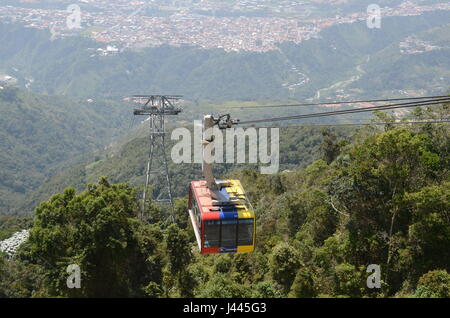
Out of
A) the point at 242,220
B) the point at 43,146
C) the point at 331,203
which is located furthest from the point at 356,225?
the point at 43,146

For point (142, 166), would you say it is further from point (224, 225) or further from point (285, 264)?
point (224, 225)

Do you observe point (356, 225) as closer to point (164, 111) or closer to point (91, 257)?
point (91, 257)

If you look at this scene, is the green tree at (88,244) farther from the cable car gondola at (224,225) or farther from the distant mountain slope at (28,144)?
the distant mountain slope at (28,144)

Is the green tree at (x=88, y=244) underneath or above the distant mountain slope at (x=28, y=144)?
above

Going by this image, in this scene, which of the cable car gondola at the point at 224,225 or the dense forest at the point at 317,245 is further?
the dense forest at the point at 317,245

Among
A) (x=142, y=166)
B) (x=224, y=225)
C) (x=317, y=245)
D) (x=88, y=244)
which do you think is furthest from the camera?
(x=142, y=166)

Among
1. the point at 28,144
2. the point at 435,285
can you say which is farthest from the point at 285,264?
the point at 28,144

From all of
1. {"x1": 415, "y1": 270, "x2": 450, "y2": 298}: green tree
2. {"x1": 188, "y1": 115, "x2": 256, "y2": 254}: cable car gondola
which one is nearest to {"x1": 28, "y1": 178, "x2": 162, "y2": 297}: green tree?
{"x1": 188, "y1": 115, "x2": 256, "y2": 254}: cable car gondola

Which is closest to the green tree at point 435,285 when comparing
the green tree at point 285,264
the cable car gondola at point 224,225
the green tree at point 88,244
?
the green tree at point 285,264
